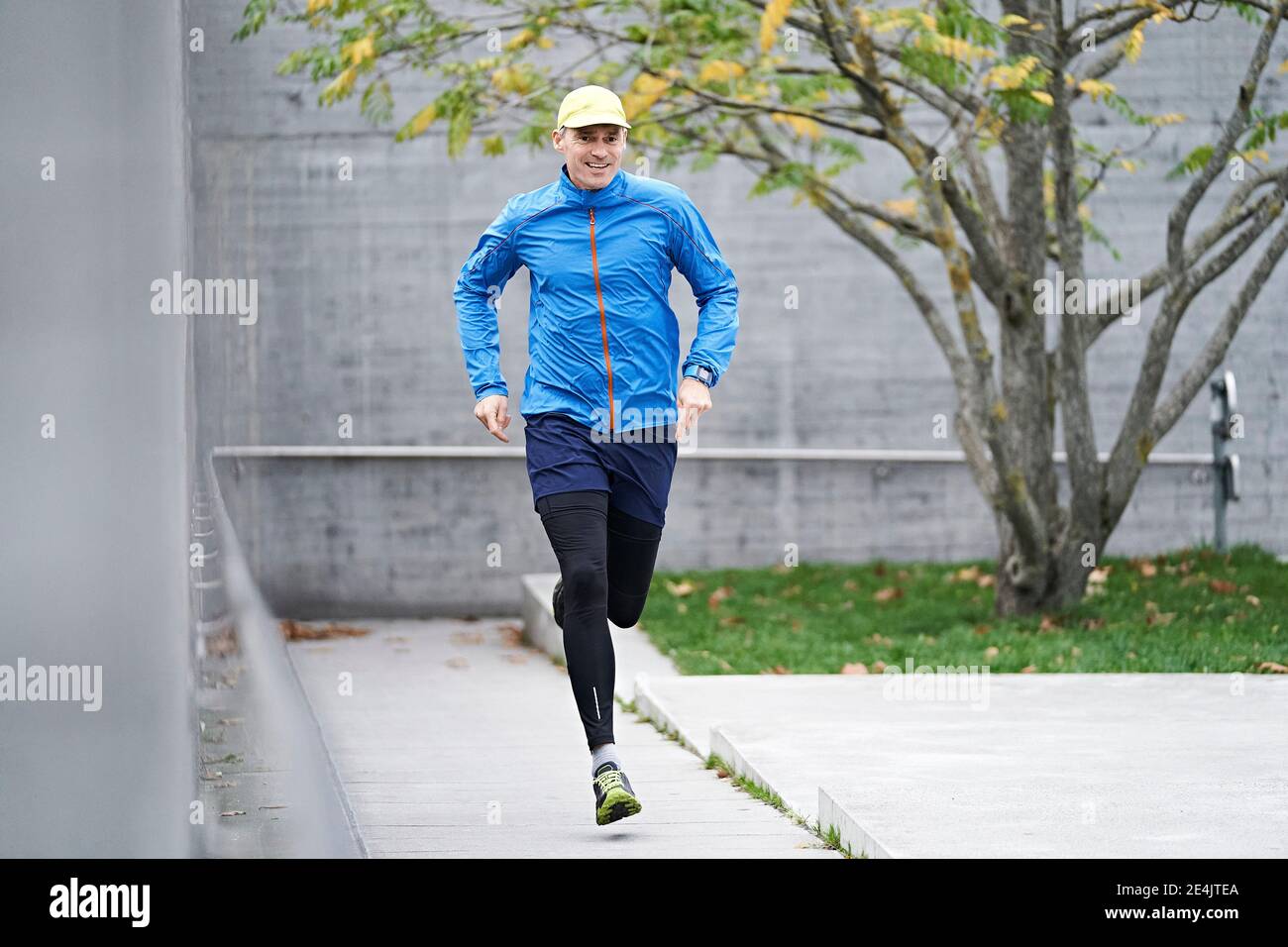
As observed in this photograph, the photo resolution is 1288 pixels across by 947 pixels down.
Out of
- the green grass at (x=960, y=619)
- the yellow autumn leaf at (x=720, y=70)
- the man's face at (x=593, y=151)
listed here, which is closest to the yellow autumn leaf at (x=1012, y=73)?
the yellow autumn leaf at (x=720, y=70)

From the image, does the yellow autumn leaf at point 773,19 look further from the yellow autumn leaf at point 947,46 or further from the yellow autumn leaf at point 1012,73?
the yellow autumn leaf at point 1012,73

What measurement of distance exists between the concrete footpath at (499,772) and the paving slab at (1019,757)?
0.17 m

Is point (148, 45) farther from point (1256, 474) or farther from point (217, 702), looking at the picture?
point (1256, 474)

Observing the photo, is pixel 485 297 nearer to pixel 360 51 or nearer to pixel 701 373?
pixel 701 373

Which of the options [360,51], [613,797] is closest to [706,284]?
[613,797]

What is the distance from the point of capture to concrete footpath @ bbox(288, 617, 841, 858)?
455cm

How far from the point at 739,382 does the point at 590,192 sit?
7.76 meters

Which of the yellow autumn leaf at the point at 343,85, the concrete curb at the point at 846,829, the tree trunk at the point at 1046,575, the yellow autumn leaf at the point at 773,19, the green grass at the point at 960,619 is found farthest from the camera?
the tree trunk at the point at 1046,575

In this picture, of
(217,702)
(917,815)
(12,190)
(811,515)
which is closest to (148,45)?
(12,190)

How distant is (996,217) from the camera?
967cm

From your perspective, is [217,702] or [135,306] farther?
[217,702]

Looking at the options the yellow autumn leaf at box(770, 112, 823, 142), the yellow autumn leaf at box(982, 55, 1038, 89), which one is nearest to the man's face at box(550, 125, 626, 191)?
the yellow autumn leaf at box(982, 55, 1038, 89)

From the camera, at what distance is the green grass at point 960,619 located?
27.0 feet
